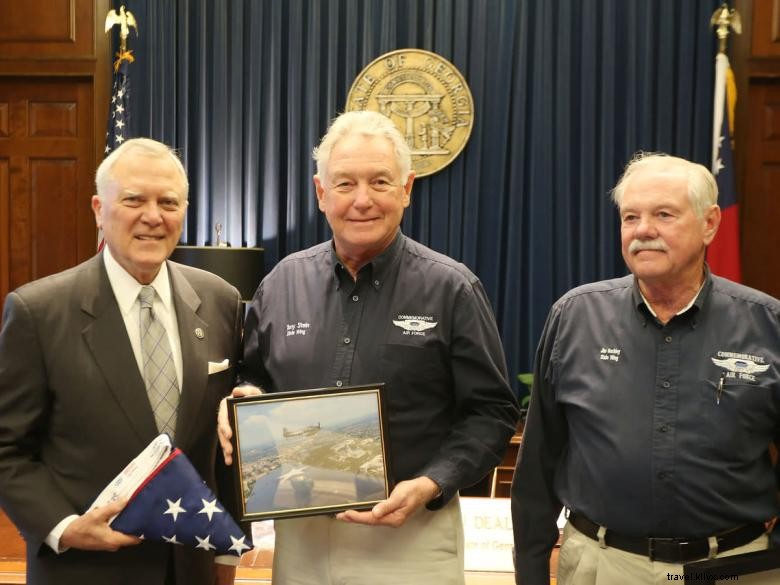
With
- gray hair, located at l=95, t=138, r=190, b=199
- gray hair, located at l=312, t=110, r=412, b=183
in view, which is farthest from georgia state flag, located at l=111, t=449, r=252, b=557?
gray hair, located at l=312, t=110, r=412, b=183

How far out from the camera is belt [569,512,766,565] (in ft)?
5.46

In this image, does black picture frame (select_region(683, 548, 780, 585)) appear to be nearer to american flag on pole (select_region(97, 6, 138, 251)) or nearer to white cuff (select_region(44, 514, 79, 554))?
white cuff (select_region(44, 514, 79, 554))

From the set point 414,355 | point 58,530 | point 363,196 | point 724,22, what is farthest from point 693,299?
point 724,22

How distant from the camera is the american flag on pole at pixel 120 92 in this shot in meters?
4.68

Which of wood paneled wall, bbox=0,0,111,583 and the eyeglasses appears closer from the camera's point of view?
the eyeglasses

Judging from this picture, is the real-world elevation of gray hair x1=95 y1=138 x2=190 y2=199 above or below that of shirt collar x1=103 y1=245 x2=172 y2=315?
above

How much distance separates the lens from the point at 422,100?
15.6 ft

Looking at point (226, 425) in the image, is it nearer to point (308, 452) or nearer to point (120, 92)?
point (308, 452)

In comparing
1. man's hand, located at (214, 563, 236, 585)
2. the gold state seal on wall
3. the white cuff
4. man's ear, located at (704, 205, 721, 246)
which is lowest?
man's hand, located at (214, 563, 236, 585)

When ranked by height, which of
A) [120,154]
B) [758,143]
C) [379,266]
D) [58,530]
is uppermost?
[758,143]

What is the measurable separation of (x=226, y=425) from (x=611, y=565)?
0.87 metres

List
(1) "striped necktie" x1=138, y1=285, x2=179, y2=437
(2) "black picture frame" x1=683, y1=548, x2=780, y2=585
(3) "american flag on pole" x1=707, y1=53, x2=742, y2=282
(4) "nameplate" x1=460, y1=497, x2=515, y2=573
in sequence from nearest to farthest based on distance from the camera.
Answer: (2) "black picture frame" x1=683, y1=548, x2=780, y2=585 → (1) "striped necktie" x1=138, y1=285, x2=179, y2=437 → (4) "nameplate" x1=460, y1=497, x2=515, y2=573 → (3) "american flag on pole" x1=707, y1=53, x2=742, y2=282


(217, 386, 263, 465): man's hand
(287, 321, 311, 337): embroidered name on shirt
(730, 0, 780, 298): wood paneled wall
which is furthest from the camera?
(730, 0, 780, 298): wood paneled wall

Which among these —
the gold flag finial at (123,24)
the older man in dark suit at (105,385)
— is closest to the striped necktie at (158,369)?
the older man in dark suit at (105,385)
